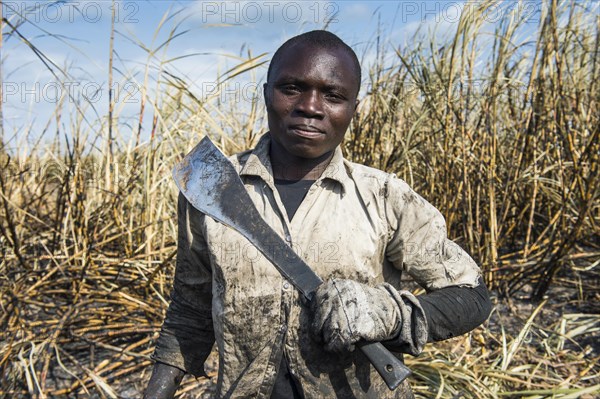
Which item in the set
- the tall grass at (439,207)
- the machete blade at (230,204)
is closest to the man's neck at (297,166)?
the machete blade at (230,204)

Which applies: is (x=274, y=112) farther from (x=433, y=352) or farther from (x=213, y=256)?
(x=433, y=352)

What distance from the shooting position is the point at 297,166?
1425 mm

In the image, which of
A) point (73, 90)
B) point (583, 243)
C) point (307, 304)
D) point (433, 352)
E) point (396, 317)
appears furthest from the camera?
point (583, 243)

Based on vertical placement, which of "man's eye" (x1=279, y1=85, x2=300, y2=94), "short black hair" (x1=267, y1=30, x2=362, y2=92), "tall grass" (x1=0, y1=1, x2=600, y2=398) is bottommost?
"tall grass" (x1=0, y1=1, x2=600, y2=398)

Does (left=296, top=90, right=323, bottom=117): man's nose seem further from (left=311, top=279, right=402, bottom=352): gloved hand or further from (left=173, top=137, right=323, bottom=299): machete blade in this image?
(left=311, top=279, right=402, bottom=352): gloved hand

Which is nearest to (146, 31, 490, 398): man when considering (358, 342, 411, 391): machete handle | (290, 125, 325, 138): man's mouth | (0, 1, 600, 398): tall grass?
(290, 125, 325, 138): man's mouth

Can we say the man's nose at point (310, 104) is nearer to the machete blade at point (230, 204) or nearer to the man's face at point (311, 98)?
the man's face at point (311, 98)

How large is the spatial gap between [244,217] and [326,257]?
19 cm

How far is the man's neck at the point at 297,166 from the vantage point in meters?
1.42

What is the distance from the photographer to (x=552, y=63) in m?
3.25

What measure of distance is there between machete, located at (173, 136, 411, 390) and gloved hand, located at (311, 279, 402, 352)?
0.04 metres

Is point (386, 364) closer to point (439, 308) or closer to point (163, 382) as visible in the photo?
point (439, 308)

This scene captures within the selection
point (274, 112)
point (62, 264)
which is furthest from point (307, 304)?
point (62, 264)

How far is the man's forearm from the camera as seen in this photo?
1490 millimetres
